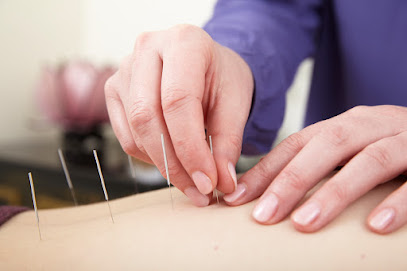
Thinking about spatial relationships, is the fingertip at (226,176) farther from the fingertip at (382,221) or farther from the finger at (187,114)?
the fingertip at (382,221)

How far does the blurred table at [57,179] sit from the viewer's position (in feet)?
4.53

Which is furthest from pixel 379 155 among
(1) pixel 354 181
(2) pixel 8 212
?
(2) pixel 8 212

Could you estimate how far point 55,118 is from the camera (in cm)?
165

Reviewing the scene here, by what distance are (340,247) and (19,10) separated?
2116 mm

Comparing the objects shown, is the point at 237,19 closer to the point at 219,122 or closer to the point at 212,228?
the point at 219,122

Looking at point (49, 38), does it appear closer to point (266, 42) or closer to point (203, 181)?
point (266, 42)

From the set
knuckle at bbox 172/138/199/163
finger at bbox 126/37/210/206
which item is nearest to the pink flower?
finger at bbox 126/37/210/206

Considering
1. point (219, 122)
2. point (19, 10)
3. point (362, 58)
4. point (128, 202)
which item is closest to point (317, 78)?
point (362, 58)

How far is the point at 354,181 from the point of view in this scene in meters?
0.55

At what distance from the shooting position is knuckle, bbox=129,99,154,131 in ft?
2.06

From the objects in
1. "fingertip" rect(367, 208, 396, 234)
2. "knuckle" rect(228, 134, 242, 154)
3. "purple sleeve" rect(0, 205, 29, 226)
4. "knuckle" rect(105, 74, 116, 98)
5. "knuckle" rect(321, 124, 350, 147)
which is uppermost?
"knuckle" rect(105, 74, 116, 98)

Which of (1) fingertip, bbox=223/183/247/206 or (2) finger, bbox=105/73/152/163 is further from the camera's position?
(2) finger, bbox=105/73/152/163

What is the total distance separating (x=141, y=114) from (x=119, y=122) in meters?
0.14

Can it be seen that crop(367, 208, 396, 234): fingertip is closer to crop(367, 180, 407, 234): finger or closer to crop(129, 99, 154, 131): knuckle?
crop(367, 180, 407, 234): finger
